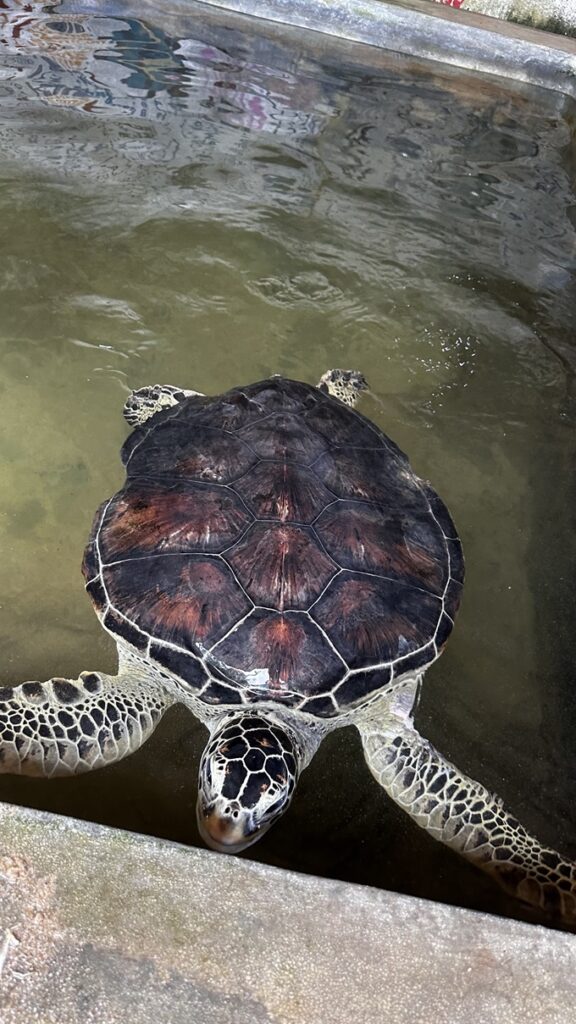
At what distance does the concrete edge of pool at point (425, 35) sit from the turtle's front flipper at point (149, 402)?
272 inches

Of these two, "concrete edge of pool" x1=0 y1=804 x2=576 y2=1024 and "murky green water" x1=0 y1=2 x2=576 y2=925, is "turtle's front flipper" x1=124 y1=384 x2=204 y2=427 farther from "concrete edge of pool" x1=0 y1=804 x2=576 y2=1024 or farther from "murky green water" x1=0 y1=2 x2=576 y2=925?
"concrete edge of pool" x1=0 y1=804 x2=576 y2=1024

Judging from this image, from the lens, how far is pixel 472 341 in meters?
4.33

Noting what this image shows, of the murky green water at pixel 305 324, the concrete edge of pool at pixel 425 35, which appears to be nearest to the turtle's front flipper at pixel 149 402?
the murky green water at pixel 305 324

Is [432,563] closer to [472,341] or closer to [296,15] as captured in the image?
[472,341]

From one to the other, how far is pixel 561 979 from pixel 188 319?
3.66m

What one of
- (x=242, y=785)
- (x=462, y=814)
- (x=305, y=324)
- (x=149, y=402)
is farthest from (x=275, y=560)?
(x=305, y=324)

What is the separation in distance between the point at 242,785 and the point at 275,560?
2.50ft

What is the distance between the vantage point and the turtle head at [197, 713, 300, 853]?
2.07m

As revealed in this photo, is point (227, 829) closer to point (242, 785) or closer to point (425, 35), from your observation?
point (242, 785)

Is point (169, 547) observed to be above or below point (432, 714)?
above

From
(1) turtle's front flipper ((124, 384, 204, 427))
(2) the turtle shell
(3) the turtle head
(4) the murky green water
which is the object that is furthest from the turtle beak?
(1) turtle's front flipper ((124, 384, 204, 427))

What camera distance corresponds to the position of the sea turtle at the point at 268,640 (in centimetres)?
227

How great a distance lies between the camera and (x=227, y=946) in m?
1.52

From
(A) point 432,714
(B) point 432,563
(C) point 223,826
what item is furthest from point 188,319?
(C) point 223,826
